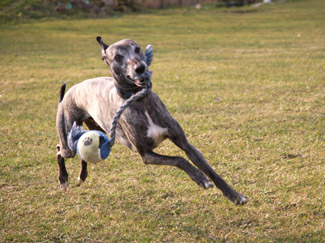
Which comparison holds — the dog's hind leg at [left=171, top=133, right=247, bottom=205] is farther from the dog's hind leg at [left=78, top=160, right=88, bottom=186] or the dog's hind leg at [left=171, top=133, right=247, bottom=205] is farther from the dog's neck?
the dog's hind leg at [left=78, top=160, right=88, bottom=186]

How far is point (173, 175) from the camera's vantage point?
4812 mm

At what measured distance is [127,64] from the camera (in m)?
3.27

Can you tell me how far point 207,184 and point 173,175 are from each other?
1.66 m

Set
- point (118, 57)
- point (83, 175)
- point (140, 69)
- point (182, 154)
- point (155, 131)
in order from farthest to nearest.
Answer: point (182, 154)
point (83, 175)
point (155, 131)
point (118, 57)
point (140, 69)

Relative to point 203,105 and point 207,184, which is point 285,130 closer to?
point 203,105

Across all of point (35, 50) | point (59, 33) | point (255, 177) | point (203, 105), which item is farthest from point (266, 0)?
point (255, 177)

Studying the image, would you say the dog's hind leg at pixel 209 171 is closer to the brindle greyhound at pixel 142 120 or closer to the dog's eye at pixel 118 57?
the brindle greyhound at pixel 142 120

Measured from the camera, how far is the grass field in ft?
12.3

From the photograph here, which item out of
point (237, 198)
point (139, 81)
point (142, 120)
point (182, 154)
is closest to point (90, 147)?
point (142, 120)

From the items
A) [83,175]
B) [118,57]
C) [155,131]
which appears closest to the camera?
[118,57]

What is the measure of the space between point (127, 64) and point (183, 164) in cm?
92

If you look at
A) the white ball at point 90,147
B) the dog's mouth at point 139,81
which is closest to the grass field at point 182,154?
the white ball at point 90,147

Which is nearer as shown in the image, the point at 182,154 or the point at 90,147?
the point at 90,147

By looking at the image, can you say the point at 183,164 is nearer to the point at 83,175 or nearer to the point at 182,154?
the point at 83,175
